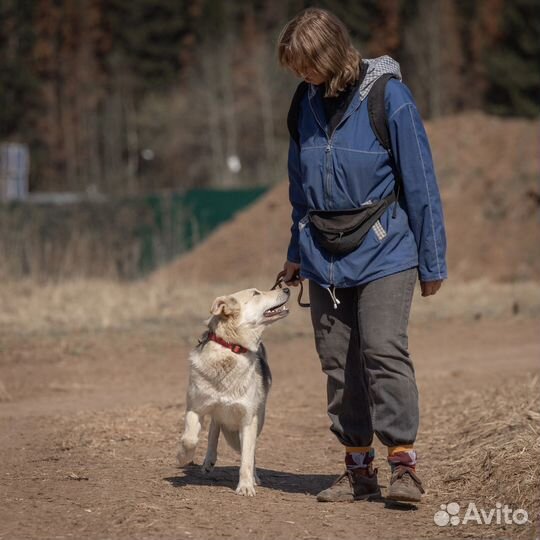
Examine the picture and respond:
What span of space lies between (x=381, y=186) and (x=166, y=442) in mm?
2788

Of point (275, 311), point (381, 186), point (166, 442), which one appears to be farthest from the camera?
point (166, 442)

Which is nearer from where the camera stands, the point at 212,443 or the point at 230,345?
the point at 230,345

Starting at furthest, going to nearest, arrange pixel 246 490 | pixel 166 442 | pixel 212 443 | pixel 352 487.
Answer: pixel 166 442
pixel 212 443
pixel 246 490
pixel 352 487

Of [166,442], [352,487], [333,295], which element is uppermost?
[333,295]

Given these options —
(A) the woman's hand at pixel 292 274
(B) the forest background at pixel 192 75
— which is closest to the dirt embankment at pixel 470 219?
(A) the woman's hand at pixel 292 274

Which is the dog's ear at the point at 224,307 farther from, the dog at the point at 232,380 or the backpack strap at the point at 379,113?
the backpack strap at the point at 379,113

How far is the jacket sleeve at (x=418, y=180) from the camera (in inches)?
211

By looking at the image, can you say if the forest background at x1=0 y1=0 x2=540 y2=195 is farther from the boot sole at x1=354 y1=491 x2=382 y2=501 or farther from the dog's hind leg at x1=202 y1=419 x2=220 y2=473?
the boot sole at x1=354 y1=491 x2=382 y2=501

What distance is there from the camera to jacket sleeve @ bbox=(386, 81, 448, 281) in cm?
535

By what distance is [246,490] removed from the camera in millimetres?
5875

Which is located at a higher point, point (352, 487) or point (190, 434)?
point (190, 434)

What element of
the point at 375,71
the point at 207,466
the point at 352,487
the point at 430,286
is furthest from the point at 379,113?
the point at 207,466

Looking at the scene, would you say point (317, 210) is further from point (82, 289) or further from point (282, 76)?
point (282, 76)

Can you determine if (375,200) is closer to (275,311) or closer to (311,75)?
(311,75)
